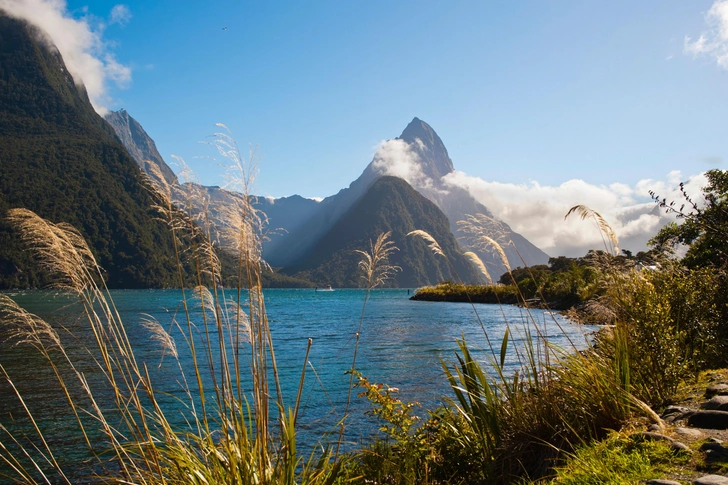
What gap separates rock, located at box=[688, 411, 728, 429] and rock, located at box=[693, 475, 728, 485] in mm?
1200

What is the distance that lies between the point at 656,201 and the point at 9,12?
24162cm

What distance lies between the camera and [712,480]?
2.54 m

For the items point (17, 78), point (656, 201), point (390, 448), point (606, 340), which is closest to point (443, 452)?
point (390, 448)

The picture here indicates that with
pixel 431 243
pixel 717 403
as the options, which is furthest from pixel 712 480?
pixel 431 243

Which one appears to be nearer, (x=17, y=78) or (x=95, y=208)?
(x=95, y=208)

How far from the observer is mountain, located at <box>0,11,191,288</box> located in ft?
218

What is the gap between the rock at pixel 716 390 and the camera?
4.14 m

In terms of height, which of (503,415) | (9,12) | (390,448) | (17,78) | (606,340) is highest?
(9,12)

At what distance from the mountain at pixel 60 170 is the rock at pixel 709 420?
4664 mm

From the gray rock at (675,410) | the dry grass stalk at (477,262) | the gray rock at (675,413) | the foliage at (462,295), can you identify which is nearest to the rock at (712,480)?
the gray rock at (675,413)

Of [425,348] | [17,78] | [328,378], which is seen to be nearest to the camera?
[328,378]

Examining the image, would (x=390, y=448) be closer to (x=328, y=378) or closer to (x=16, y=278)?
(x=328, y=378)

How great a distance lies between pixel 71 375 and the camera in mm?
15750

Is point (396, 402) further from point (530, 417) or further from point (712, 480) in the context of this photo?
point (712, 480)
